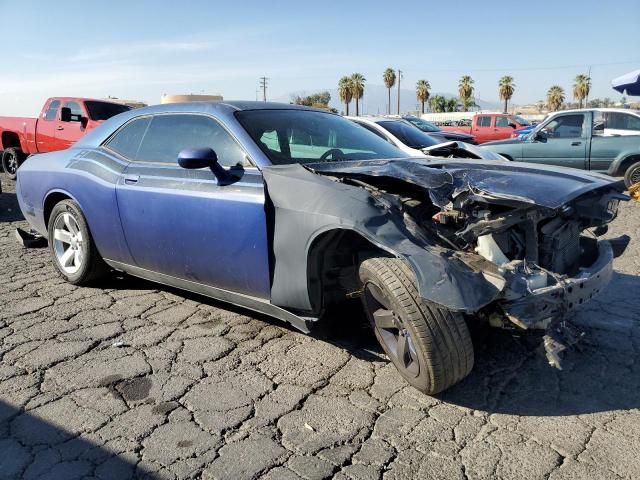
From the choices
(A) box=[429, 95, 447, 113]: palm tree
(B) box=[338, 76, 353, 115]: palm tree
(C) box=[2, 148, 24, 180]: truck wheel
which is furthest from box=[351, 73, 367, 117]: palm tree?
(C) box=[2, 148, 24, 180]: truck wheel

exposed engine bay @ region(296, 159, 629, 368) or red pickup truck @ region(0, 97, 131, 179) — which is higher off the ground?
red pickup truck @ region(0, 97, 131, 179)

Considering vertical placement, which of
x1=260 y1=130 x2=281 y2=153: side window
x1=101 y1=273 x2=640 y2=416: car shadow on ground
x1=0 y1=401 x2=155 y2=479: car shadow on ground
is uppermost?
x1=260 y1=130 x2=281 y2=153: side window

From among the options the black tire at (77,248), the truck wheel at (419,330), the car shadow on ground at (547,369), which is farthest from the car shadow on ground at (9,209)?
the truck wheel at (419,330)

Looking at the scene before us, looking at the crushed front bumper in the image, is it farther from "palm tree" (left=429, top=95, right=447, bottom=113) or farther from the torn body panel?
"palm tree" (left=429, top=95, right=447, bottom=113)

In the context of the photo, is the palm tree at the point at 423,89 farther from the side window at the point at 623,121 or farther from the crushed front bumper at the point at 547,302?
the crushed front bumper at the point at 547,302

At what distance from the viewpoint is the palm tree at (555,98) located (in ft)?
200

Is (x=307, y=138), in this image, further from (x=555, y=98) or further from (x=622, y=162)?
(x=555, y=98)

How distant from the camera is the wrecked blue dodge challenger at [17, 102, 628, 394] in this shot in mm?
2650

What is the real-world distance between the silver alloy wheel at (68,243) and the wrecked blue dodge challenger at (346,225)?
0.88 feet

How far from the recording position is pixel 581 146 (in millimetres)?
9852

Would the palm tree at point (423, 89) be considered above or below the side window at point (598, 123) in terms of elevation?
above

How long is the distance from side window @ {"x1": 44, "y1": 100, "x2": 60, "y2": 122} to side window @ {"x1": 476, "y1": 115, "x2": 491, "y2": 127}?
1465cm

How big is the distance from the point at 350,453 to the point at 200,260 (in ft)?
5.52

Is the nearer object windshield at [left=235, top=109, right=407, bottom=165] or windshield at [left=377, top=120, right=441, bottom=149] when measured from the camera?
windshield at [left=235, top=109, right=407, bottom=165]
